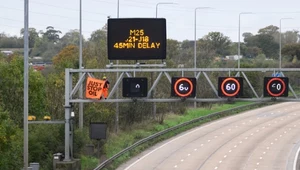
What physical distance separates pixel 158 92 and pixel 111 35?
33.0m

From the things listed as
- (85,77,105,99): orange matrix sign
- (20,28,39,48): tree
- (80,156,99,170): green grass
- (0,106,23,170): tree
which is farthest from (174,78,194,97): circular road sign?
(20,28,39,48): tree

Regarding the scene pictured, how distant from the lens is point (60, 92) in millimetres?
46281

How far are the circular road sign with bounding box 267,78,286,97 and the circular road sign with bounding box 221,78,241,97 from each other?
4.16 feet

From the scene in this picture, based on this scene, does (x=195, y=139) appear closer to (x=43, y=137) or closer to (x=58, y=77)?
(x=58, y=77)

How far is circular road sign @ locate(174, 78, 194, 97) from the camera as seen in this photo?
2812cm

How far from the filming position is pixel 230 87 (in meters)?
28.1

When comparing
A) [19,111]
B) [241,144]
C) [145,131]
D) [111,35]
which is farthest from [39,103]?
[111,35]

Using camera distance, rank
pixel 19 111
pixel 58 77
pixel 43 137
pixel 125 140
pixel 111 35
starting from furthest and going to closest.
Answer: pixel 58 77, pixel 125 140, pixel 19 111, pixel 43 137, pixel 111 35

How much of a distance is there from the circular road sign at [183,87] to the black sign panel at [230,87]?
1.25 metres

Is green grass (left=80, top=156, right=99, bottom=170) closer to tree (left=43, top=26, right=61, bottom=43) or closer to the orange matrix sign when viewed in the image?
the orange matrix sign

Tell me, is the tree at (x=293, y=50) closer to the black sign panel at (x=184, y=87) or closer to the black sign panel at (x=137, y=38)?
the black sign panel at (x=184, y=87)

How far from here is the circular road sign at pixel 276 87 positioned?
27727 mm

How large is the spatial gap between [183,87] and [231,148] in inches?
681

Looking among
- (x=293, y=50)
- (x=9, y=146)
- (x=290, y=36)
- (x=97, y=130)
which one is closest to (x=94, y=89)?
(x=9, y=146)
